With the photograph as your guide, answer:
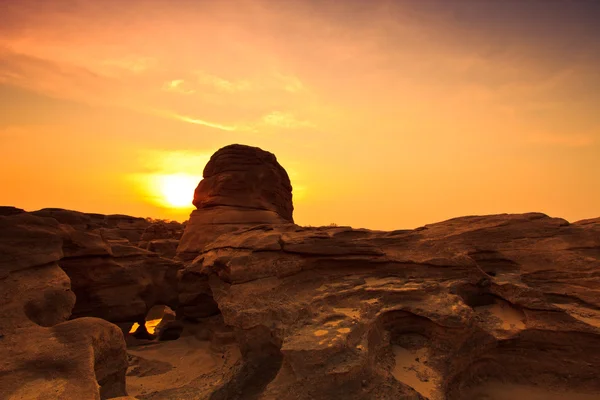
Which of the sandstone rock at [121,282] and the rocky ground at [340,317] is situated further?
the sandstone rock at [121,282]

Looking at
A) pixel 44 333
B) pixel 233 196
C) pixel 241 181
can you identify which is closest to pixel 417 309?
pixel 44 333

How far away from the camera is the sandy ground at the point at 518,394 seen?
7.36 metres

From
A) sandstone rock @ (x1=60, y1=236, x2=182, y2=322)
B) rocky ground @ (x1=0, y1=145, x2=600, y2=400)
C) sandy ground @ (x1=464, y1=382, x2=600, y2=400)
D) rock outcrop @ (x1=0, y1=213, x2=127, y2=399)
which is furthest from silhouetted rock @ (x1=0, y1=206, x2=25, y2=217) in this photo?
sandy ground @ (x1=464, y1=382, x2=600, y2=400)

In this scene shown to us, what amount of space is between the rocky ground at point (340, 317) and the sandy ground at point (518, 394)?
36 millimetres

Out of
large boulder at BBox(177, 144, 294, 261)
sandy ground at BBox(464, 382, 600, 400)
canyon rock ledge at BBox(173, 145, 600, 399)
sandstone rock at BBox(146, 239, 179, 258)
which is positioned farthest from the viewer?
sandstone rock at BBox(146, 239, 179, 258)

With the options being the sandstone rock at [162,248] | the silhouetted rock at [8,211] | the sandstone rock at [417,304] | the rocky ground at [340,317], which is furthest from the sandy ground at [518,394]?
the sandstone rock at [162,248]

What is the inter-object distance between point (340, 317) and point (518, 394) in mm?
4451

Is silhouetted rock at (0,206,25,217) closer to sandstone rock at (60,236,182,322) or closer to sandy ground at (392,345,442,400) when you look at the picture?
sandstone rock at (60,236,182,322)

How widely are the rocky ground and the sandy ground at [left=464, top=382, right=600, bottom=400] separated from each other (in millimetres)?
36

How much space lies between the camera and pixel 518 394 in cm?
762

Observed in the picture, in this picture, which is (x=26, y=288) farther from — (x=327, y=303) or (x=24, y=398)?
(x=327, y=303)

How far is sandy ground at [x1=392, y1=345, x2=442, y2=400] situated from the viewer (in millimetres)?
6719

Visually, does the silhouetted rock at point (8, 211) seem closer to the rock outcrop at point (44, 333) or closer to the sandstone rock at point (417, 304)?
the rock outcrop at point (44, 333)

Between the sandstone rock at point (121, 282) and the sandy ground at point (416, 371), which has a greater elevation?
the sandstone rock at point (121, 282)
